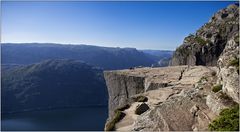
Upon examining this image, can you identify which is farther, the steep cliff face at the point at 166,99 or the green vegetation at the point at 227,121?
the steep cliff face at the point at 166,99

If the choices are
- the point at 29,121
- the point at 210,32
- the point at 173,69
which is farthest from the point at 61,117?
the point at 173,69

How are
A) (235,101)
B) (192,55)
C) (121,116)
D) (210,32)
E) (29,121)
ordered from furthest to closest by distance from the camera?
(29,121) → (210,32) → (192,55) → (121,116) → (235,101)

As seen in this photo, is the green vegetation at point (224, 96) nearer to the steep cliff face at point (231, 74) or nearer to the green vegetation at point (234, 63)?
the steep cliff face at point (231, 74)

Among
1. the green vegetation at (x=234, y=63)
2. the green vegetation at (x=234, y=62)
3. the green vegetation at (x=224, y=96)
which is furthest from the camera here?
the green vegetation at (x=234, y=62)

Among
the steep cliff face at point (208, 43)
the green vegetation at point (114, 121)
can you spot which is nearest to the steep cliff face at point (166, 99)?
the green vegetation at point (114, 121)

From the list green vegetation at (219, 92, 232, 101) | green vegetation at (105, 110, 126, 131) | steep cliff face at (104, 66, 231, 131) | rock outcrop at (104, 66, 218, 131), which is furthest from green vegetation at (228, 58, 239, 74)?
green vegetation at (105, 110, 126, 131)

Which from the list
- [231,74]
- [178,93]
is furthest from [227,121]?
[178,93]

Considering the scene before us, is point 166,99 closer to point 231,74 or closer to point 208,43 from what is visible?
point 231,74

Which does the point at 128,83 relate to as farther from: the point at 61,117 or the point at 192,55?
the point at 61,117
